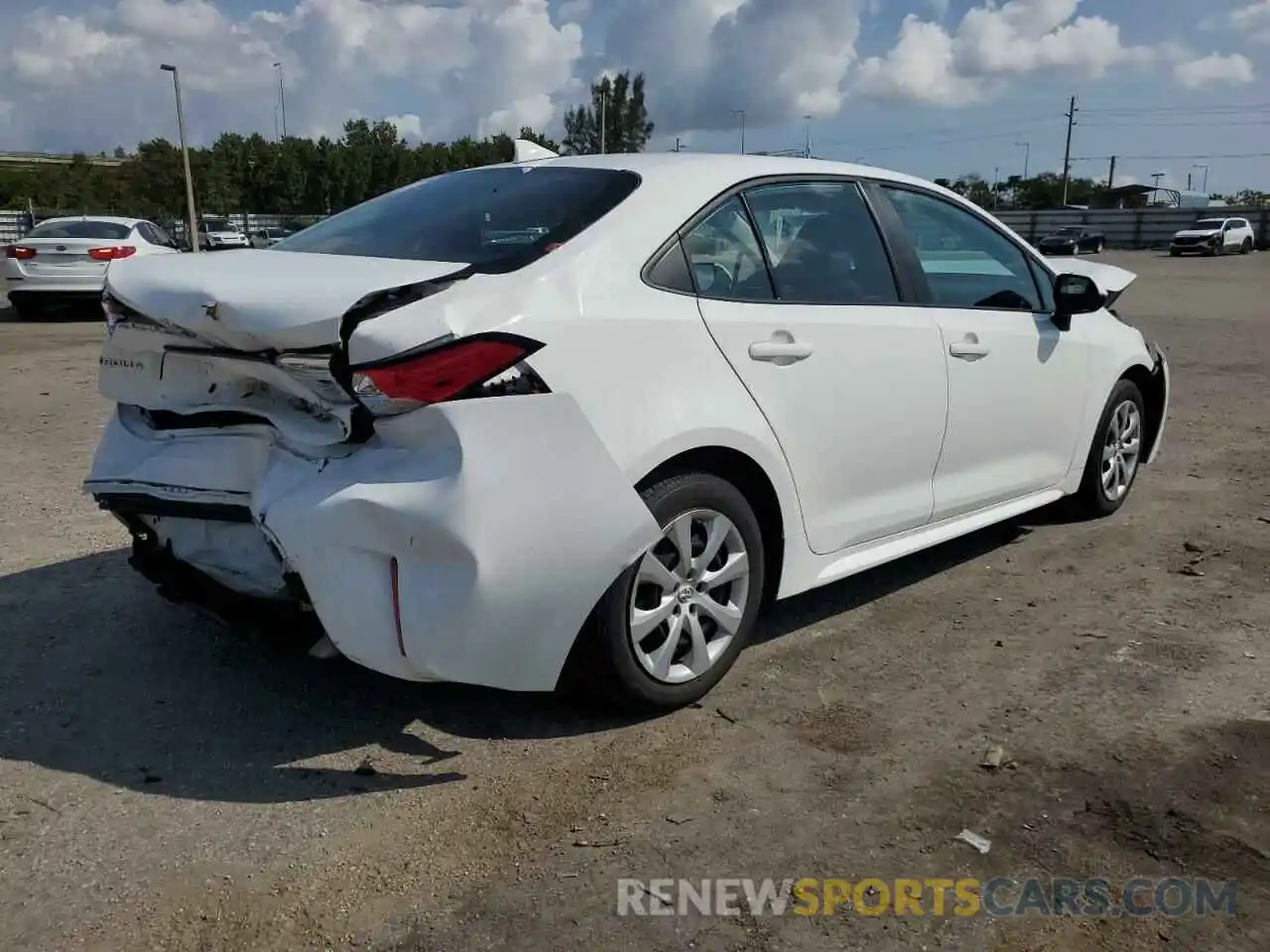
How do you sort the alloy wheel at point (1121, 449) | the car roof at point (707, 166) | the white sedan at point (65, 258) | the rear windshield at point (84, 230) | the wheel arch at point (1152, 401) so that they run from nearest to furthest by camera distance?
the car roof at point (707, 166) → the alloy wheel at point (1121, 449) → the wheel arch at point (1152, 401) → the white sedan at point (65, 258) → the rear windshield at point (84, 230)

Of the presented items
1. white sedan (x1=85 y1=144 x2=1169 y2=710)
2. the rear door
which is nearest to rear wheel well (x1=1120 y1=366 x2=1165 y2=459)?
white sedan (x1=85 y1=144 x2=1169 y2=710)

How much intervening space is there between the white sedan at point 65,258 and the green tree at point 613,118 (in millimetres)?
56115

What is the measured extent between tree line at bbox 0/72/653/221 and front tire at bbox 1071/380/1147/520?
49.1 metres

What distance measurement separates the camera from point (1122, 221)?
5362 centimetres

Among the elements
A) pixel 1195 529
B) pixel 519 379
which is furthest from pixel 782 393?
pixel 1195 529

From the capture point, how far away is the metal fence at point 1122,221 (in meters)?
51.7

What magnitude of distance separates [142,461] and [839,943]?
238cm

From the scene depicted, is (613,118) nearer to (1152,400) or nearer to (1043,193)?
(1043,193)

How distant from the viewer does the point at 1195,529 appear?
5.57m

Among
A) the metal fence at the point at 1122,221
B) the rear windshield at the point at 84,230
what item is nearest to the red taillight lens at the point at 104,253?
the rear windshield at the point at 84,230

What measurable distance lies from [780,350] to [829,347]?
25 cm

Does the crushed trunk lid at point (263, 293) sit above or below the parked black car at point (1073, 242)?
above

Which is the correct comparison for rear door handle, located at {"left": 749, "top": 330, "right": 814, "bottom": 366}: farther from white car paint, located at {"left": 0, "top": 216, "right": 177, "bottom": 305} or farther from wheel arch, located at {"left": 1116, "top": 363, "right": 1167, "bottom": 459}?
white car paint, located at {"left": 0, "top": 216, "right": 177, "bottom": 305}

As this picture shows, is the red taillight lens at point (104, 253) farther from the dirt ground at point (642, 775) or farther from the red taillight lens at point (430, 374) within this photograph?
the red taillight lens at point (430, 374)
